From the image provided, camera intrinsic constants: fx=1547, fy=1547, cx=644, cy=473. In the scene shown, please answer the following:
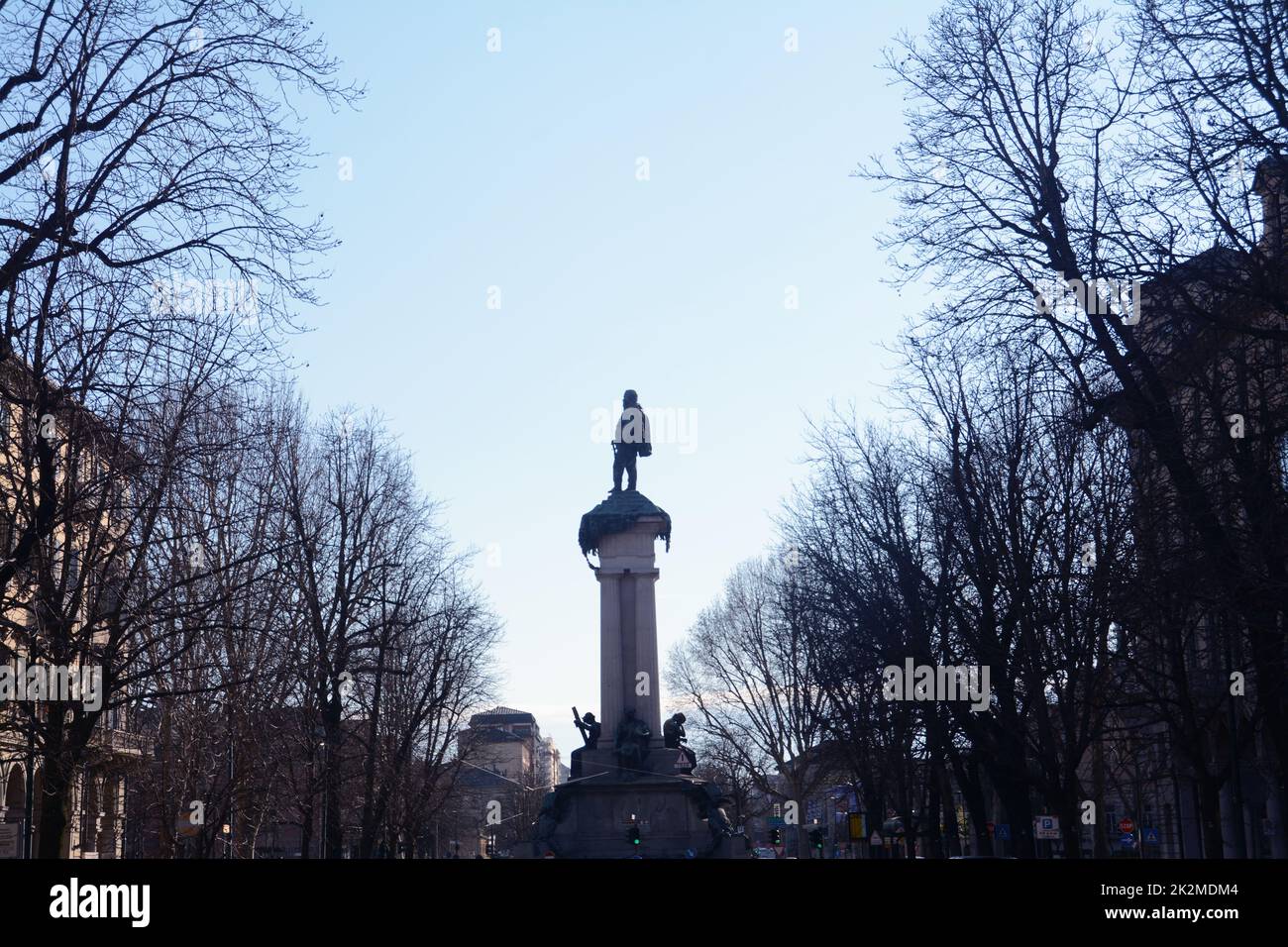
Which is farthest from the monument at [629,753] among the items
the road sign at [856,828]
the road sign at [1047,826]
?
the road sign at [1047,826]

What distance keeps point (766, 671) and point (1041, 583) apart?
41.2 metres

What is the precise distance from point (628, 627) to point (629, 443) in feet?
18.0

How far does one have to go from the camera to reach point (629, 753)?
125ft

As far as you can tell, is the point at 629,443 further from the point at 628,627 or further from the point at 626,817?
the point at 626,817

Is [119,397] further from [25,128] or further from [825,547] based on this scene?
[825,547]

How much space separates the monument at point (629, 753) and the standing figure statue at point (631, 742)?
0.02 metres

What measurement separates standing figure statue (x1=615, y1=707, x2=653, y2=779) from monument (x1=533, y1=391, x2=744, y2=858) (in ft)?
0.08

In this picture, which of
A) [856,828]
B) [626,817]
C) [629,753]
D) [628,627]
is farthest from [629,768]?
[856,828]

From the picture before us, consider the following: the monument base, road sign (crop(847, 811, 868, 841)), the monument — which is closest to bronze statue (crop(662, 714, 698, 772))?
the monument

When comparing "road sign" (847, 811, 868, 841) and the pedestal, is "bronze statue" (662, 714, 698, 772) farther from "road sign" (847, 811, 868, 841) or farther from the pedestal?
"road sign" (847, 811, 868, 841)

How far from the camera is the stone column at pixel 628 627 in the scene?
130ft

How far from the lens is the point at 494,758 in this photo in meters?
62.2

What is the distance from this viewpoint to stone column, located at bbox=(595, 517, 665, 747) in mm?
39594

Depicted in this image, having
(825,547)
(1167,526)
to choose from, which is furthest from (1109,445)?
(825,547)
